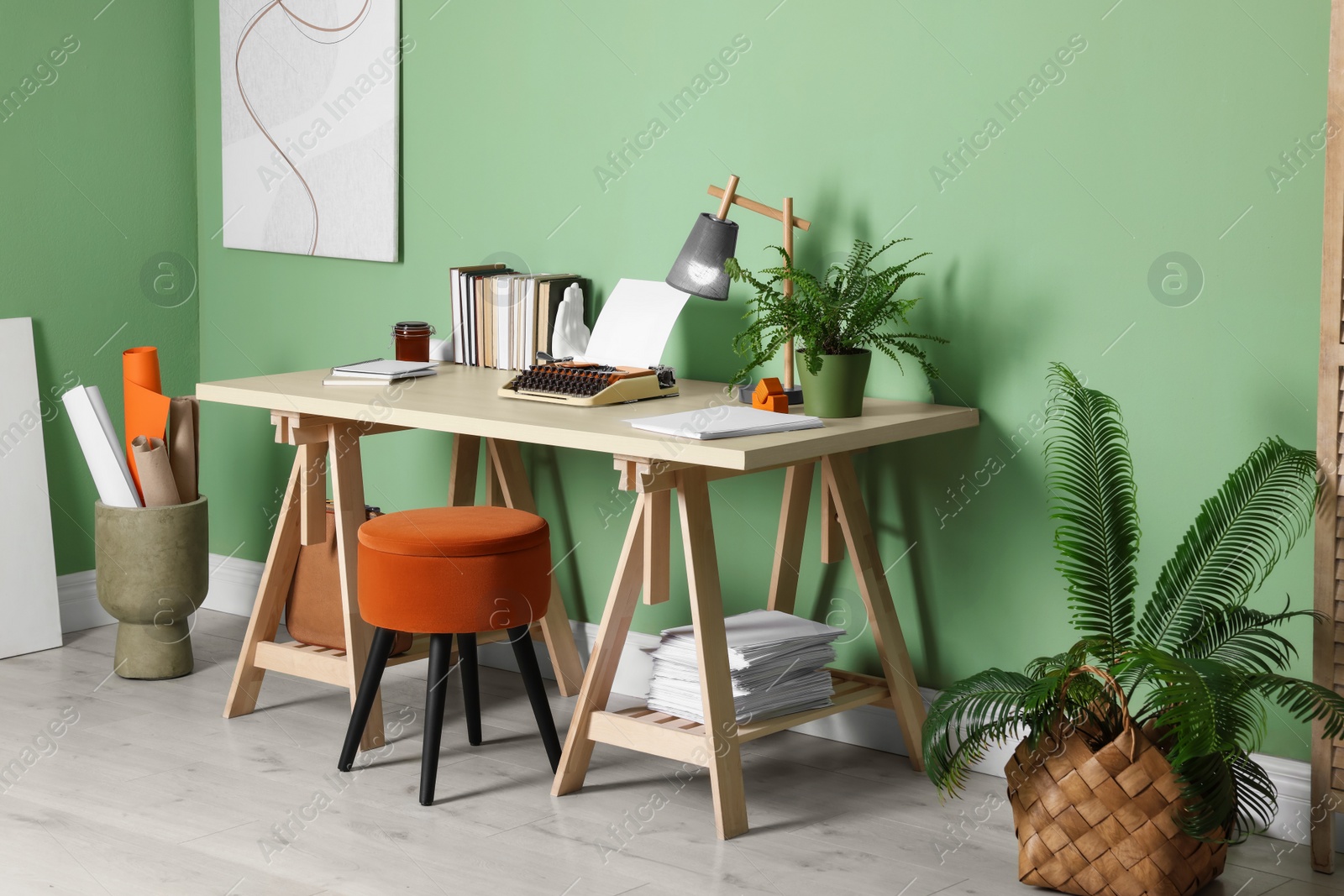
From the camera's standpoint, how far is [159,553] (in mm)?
3672

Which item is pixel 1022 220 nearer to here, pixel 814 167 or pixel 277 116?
pixel 814 167

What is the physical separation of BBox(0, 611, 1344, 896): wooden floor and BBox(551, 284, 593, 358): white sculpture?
0.88 m

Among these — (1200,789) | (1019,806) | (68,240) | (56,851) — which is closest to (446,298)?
(68,240)

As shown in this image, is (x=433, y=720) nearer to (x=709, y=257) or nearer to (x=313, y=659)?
(x=313, y=659)

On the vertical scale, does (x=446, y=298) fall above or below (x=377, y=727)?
above

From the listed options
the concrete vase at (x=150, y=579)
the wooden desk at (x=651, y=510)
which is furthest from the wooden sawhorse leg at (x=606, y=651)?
the concrete vase at (x=150, y=579)

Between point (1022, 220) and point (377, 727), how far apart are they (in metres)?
1.78

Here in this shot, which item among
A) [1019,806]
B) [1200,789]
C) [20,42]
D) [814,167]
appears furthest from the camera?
[20,42]

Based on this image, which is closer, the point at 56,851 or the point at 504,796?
the point at 56,851

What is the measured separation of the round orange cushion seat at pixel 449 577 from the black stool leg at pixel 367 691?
87mm

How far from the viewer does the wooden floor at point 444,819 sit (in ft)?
8.33

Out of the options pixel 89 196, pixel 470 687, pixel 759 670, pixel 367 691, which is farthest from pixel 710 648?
pixel 89 196

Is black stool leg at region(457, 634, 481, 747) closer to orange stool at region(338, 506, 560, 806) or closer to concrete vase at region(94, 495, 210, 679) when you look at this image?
orange stool at region(338, 506, 560, 806)

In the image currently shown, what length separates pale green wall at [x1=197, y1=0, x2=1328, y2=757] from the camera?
107 inches
